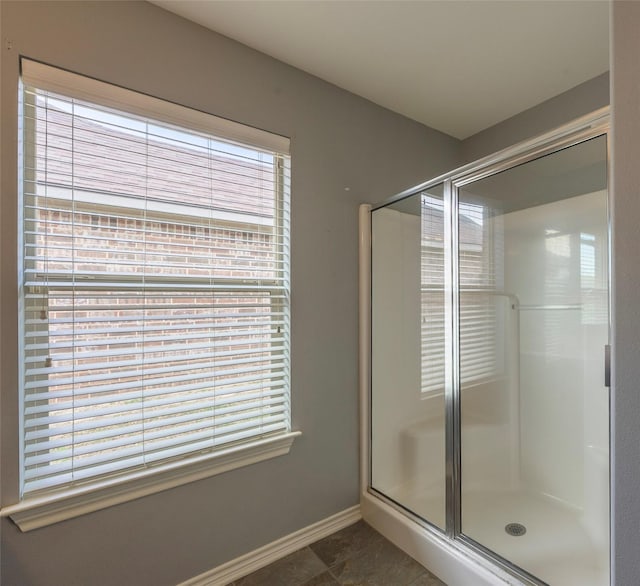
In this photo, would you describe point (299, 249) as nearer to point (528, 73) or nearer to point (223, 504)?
point (223, 504)

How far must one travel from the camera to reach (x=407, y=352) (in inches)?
86.0

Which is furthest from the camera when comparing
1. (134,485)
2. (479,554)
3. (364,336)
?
(364,336)

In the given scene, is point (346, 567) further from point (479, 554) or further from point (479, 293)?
point (479, 293)

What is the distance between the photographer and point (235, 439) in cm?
160

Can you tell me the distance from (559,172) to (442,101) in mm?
793

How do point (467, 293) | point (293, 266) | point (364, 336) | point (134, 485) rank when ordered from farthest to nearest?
point (364, 336), point (467, 293), point (293, 266), point (134, 485)

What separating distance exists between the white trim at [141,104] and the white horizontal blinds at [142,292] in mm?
32

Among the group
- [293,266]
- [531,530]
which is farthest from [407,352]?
[531,530]

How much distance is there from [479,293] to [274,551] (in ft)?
5.72

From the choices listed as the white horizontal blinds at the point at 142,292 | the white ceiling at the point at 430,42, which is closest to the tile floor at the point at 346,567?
the white horizontal blinds at the point at 142,292

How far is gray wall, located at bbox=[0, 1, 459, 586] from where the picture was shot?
47.0 inches
